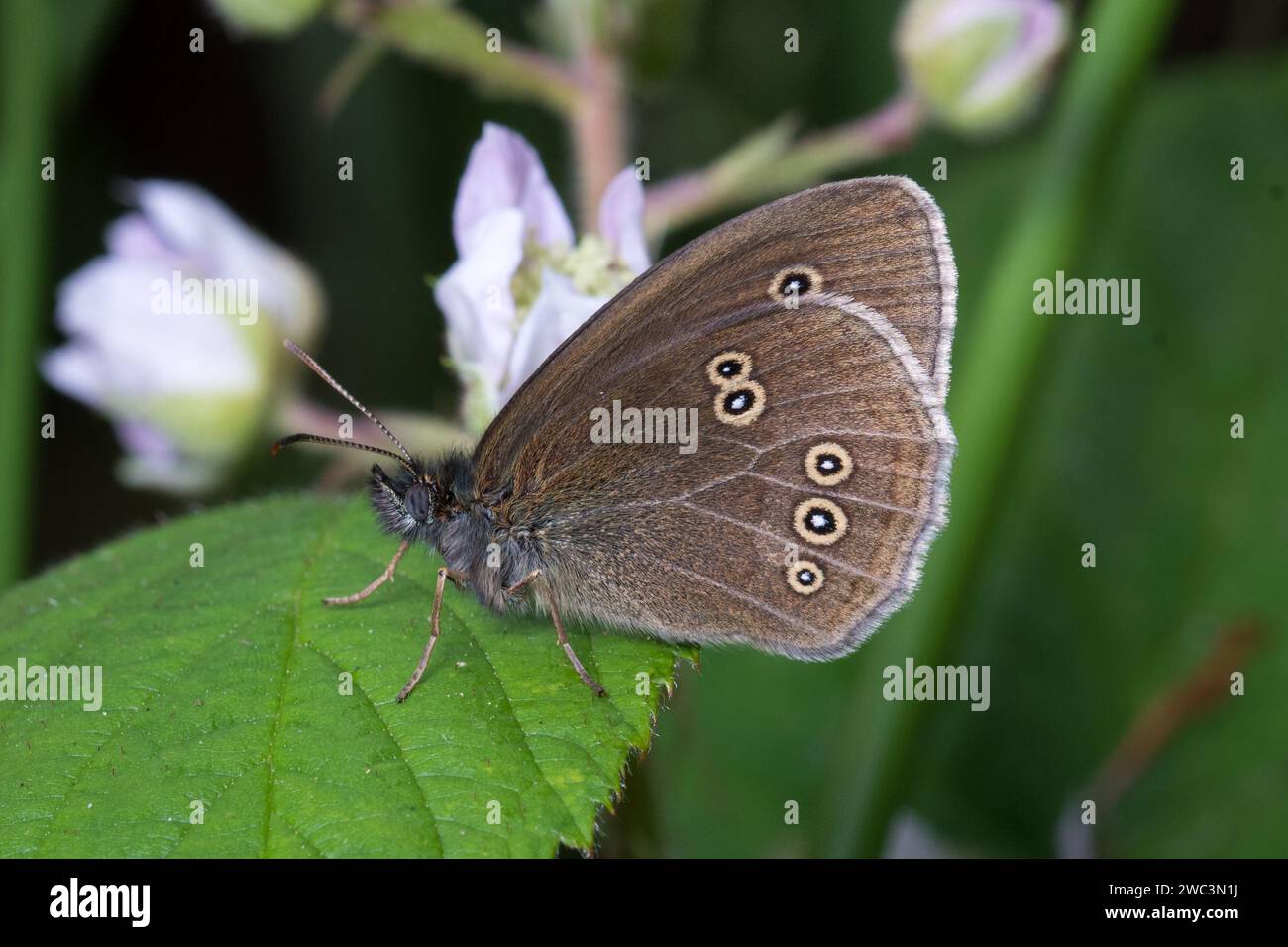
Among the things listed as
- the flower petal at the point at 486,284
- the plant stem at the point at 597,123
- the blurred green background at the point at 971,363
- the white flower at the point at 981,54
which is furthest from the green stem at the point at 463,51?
the white flower at the point at 981,54

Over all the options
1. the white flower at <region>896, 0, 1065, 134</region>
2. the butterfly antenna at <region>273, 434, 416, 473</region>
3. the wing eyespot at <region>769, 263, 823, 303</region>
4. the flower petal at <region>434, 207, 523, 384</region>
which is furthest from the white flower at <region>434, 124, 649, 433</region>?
the white flower at <region>896, 0, 1065, 134</region>

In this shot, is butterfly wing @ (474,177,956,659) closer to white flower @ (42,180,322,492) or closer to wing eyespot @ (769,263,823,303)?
wing eyespot @ (769,263,823,303)

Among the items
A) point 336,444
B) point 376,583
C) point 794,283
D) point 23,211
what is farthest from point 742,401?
point 23,211

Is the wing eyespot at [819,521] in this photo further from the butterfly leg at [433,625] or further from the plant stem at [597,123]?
the plant stem at [597,123]

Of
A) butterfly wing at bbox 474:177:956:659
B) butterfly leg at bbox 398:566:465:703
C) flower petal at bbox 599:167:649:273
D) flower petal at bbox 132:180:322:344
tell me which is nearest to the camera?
butterfly leg at bbox 398:566:465:703

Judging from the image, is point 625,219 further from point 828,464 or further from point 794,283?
point 828,464
